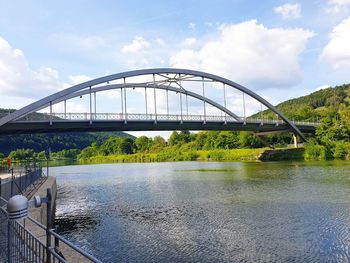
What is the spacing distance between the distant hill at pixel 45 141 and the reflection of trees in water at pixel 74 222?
258 feet

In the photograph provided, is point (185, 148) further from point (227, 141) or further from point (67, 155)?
point (67, 155)

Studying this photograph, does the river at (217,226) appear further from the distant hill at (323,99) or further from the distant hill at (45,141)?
the distant hill at (323,99)

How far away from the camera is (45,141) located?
125 m

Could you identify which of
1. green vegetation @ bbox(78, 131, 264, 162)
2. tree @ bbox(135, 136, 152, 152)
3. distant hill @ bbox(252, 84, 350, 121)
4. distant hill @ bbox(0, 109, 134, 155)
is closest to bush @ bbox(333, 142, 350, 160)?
green vegetation @ bbox(78, 131, 264, 162)

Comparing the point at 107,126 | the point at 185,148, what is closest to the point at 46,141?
the point at 185,148

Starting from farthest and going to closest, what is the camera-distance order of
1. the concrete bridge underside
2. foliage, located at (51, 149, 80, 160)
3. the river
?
foliage, located at (51, 149, 80, 160)
the concrete bridge underside
the river

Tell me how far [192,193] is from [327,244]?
11.6 m

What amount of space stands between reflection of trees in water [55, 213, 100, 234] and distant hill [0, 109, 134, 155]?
78691 millimetres

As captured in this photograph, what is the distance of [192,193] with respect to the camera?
66.3ft

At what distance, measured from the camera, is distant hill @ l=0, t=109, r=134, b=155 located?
10960 cm

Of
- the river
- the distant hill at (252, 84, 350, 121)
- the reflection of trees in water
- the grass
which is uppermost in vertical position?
the distant hill at (252, 84, 350, 121)

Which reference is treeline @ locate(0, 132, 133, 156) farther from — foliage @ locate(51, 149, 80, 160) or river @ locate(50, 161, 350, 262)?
river @ locate(50, 161, 350, 262)

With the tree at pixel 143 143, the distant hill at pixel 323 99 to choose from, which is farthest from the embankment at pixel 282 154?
the tree at pixel 143 143

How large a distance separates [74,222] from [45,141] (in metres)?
121
